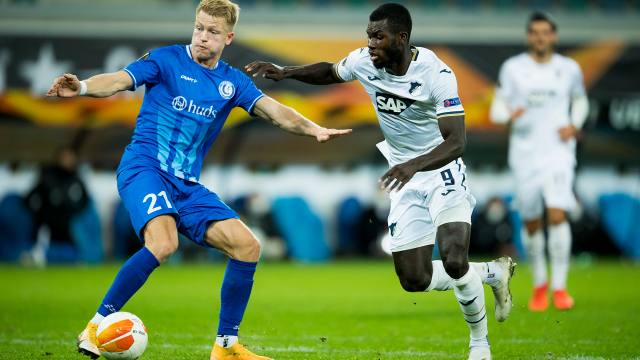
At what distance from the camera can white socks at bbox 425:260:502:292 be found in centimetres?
514

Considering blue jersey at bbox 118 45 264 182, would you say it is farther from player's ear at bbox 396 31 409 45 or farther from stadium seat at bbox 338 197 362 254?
stadium seat at bbox 338 197 362 254

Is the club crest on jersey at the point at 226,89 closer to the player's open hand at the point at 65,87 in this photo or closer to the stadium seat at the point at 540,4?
the player's open hand at the point at 65,87

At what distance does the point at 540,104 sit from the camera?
7992 millimetres

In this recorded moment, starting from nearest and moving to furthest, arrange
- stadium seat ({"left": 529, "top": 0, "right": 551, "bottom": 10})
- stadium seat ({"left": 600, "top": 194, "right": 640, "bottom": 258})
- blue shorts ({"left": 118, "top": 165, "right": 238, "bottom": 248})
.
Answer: blue shorts ({"left": 118, "top": 165, "right": 238, "bottom": 248})
stadium seat ({"left": 600, "top": 194, "right": 640, "bottom": 258})
stadium seat ({"left": 529, "top": 0, "right": 551, "bottom": 10})

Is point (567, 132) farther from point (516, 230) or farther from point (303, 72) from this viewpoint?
point (516, 230)

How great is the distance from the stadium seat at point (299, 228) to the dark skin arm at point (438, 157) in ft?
37.0

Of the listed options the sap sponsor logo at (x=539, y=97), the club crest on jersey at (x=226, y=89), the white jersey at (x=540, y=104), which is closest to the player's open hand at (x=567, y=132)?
the white jersey at (x=540, y=104)

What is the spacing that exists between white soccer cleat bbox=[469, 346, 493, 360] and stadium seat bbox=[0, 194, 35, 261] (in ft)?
38.6

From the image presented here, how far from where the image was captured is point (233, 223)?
4.68 m

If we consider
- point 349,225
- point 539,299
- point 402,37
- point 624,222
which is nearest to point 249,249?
point 402,37

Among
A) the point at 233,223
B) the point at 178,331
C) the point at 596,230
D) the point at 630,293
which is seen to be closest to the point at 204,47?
the point at 233,223

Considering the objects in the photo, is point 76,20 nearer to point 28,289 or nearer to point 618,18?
point 28,289

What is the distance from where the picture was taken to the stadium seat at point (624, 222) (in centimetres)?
1645

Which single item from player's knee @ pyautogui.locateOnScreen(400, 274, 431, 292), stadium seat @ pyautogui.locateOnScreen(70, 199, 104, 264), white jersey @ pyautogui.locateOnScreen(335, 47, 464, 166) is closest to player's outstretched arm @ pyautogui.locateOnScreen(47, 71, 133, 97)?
white jersey @ pyautogui.locateOnScreen(335, 47, 464, 166)
